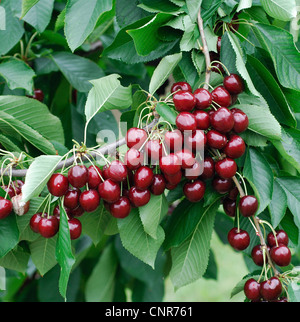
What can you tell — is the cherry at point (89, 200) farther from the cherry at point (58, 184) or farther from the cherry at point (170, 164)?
the cherry at point (170, 164)

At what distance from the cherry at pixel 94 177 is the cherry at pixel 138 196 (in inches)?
3.5

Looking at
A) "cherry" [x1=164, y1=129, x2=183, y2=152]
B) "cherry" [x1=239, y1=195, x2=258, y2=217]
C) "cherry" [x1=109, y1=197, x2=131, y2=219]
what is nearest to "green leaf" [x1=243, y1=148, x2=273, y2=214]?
"cherry" [x1=239, y1=195, x2=258, y2=217]

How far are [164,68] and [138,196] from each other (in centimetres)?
37

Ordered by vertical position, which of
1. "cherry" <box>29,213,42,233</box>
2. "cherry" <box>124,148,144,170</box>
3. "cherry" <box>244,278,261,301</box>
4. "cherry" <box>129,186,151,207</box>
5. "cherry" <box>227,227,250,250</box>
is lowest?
"cherry" <box>244,278,261,301</box>

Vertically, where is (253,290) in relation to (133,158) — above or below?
below

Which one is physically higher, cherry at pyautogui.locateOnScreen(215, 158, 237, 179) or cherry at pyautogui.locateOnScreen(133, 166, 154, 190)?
cherry at pyautogui.locateOnScreen(133, 166, 154, 190)

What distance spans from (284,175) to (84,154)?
632 mm

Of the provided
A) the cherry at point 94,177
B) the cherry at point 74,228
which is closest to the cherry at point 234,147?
the cherry at point 94,177

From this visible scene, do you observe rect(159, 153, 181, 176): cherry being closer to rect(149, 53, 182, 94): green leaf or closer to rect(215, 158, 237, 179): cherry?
rect(215, 158, 237, 179): cherry

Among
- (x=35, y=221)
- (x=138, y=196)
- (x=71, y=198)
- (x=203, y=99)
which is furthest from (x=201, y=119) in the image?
(x=35, y=221)

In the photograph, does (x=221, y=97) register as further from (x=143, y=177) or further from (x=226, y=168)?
(x=143, y=177)

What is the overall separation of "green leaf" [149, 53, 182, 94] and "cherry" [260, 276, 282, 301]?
60cm

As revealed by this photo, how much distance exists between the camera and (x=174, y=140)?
107cm

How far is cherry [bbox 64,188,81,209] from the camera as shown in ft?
3.71
